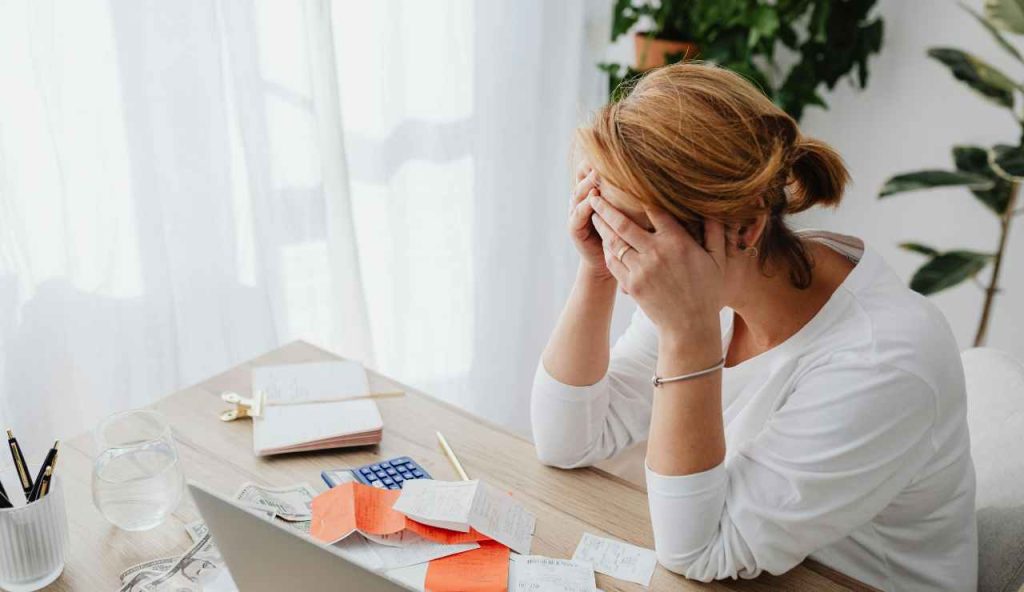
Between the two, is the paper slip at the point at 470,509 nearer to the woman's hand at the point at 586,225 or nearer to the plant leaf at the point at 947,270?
the woman's hand at the point at 586,225

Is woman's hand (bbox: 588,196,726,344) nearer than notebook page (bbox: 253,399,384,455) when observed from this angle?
Yes

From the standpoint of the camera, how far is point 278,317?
6.54ft

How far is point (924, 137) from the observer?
2.62 metres

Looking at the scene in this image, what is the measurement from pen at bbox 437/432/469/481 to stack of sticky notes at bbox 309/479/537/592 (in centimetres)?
5

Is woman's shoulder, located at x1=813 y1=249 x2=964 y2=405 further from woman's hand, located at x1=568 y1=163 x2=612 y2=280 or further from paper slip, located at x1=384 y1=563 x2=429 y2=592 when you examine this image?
paper slip, located at x1=384 y1=563 x2=429 y2=592

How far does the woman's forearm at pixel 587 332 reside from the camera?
1.28m

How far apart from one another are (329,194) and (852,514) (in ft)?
4.62

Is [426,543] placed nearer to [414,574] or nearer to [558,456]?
[414,574]

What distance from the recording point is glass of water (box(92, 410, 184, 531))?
108cm

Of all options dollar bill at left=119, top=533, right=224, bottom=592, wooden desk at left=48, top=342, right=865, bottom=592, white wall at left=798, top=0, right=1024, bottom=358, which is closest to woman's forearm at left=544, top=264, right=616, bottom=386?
wooden desk at left=48, top=342, right=865, bottom=592

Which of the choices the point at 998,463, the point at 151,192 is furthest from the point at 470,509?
the point at 151,192

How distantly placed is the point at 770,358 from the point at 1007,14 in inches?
52.7

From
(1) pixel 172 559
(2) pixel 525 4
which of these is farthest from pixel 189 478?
(2) pixel 525 4

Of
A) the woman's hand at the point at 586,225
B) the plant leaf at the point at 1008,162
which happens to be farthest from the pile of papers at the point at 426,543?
the plant leaf at the point at 1008,162
